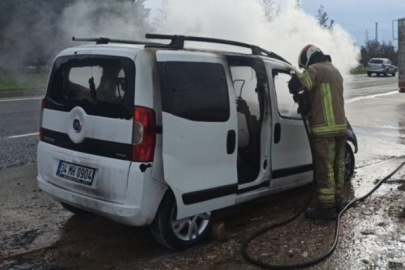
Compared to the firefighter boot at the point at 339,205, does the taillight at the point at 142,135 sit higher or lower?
higher

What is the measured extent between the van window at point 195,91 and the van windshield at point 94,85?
29 centimetres

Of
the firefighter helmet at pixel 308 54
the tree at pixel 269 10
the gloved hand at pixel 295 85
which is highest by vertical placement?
the tree at pixel 269 10

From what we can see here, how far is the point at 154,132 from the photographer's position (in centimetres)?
378

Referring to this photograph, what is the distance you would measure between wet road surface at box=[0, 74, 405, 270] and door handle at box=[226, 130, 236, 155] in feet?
2.60

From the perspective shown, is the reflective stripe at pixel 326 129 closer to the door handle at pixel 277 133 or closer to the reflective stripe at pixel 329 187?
the reflective stripe at pixel 329 187

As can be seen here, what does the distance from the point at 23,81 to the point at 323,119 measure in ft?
63.9

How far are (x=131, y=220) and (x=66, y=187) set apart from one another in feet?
2.52

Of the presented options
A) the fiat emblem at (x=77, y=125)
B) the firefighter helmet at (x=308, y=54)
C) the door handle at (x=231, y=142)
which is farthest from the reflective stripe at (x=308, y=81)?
the fiat emblem at (x=77, y=125)

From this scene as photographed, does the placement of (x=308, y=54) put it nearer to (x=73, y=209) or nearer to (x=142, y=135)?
(x=142, y=135)

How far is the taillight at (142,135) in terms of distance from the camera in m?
3.75

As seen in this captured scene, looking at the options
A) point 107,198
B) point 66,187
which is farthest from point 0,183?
point 107,198

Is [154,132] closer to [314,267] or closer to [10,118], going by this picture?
[314,267]

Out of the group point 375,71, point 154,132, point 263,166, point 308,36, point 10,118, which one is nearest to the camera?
point 154,132

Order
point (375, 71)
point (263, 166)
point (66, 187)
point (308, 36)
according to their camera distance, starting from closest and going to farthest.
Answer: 1. point (66, 187)
2. point (263, 166)
3. point (308, 36)
4. point (375, 71)
